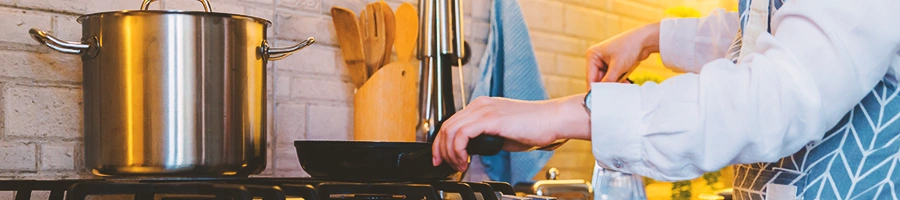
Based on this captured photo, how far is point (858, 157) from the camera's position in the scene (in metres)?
0.97

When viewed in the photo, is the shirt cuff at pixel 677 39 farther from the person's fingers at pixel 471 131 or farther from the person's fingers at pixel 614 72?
the person's fingers at pixel 471 131

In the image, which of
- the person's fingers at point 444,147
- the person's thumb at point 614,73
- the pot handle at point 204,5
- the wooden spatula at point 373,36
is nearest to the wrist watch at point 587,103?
the person's fingers at point 444,147

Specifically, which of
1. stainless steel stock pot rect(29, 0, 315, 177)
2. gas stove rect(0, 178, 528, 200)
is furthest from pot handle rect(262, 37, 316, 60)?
gas stove rect(0, 178, 528, 200)

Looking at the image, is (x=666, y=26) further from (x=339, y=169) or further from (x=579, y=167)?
(x=579, y=167)

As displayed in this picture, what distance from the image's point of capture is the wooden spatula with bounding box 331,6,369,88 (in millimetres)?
1483

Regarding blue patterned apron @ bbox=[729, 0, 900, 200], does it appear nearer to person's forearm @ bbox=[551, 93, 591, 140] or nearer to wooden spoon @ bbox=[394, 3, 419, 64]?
person's forearm @ bbox=[551, 93, 591, 140]

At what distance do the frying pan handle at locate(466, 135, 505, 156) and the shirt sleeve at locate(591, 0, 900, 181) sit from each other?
99 mm

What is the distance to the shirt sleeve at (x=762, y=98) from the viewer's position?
2.66ft

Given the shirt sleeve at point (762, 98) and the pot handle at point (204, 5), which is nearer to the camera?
the shirt sleeve at point (762, 98)

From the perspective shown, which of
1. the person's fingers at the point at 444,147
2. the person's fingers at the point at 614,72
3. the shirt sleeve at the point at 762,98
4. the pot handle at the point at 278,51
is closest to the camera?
the shirt sleeve at the point at 762,98

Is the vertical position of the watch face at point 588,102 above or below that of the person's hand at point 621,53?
below

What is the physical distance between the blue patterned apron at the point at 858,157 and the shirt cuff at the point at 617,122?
231 mm

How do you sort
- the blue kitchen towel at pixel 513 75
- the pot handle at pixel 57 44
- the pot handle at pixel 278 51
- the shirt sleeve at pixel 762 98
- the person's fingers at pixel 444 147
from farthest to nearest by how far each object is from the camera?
the blue kitchen towel at pixel 513 75
the pot handle at pixel 278 51
the pot handle at pixel 57 44
the person's fingers at pixel 444 147
the shirt sleeve at pixel 762 98

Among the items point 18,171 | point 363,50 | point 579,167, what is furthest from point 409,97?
point 579,167
